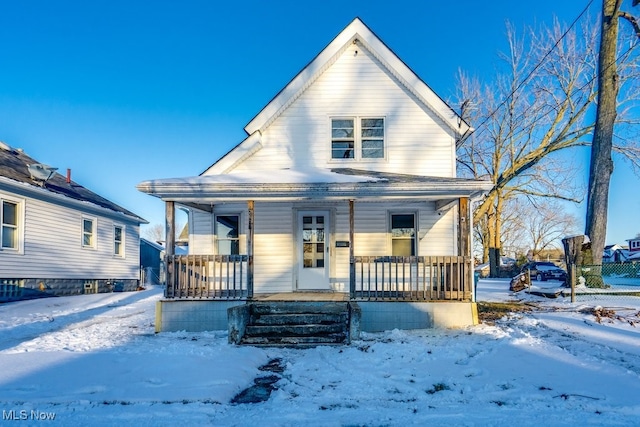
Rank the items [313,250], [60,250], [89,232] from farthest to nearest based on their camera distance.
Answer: [89,232]
[60,250]
[313,250]

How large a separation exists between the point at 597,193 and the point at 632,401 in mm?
10506

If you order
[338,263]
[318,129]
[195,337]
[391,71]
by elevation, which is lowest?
[195,337]

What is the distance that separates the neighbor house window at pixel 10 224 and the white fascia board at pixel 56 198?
1.59 feet

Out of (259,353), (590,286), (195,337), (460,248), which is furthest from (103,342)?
(590,286)

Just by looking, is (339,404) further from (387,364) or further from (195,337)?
(195,337)

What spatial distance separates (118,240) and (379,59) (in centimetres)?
1457

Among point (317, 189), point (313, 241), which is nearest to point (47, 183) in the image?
point (313, 241)

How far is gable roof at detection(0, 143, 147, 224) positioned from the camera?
13445mm

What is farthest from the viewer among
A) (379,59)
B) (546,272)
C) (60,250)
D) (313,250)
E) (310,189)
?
(546,272)

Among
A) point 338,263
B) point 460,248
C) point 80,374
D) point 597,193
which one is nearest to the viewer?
point 80,374

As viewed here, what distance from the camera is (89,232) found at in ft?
56.3

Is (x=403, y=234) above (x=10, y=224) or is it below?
below

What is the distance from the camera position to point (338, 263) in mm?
10461

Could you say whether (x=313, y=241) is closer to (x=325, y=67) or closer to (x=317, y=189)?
(x=317, y=189)
